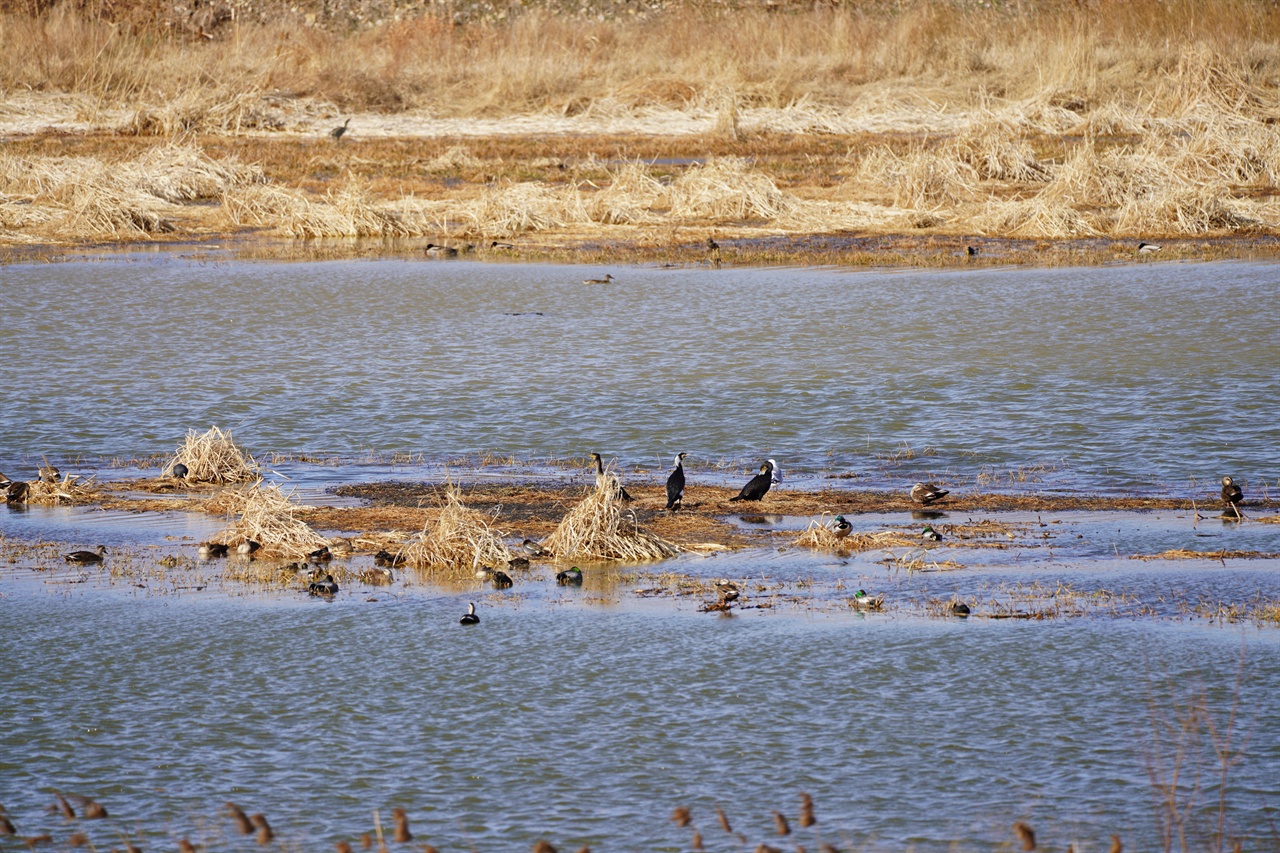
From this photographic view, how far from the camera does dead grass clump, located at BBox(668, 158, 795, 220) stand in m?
34.2

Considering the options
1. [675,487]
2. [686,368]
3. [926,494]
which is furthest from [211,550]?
[686,368]

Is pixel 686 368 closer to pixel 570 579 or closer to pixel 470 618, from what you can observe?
pixel 570 579

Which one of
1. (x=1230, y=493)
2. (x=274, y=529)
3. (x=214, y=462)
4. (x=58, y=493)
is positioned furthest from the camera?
(x=214, y=462)

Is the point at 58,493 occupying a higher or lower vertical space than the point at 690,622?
higher

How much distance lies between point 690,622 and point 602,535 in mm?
1753

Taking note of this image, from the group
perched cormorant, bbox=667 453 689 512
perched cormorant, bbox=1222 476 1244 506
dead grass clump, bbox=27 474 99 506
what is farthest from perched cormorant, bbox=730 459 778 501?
dead grass clump, bbox=27 474 99 506

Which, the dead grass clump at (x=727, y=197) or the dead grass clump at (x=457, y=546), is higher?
the dead grass clump at (x=727, y=197)

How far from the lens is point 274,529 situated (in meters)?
12.4

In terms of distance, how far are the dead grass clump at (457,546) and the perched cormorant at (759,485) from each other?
2307 mm

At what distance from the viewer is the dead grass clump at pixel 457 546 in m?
11.9

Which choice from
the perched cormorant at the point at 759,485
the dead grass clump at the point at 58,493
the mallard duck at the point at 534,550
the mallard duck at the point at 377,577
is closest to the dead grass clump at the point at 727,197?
the perched cormorant at the point at 759,485

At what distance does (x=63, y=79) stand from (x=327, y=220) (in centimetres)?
1821

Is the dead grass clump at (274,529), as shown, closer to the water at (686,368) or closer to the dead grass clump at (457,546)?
the dead grass clump at (457,546)

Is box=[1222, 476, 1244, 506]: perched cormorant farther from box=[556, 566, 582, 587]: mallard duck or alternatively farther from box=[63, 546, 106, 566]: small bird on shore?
box=[63, 546, 106, 566]: small bird on shore
